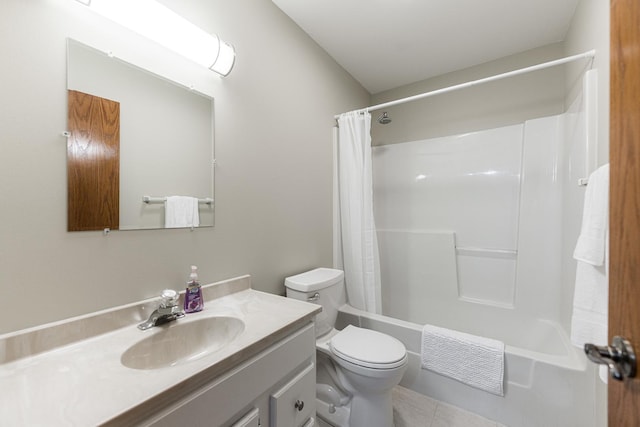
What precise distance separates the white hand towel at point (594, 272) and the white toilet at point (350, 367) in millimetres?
725

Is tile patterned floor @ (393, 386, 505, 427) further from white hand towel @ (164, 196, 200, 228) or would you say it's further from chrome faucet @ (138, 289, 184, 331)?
white hand towel @ (164, 196, 200, 228)

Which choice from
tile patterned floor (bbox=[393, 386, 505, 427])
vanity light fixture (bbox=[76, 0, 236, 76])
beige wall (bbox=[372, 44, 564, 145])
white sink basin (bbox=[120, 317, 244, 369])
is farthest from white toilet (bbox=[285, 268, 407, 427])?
beige wall (bbox=[372, 44, 564, 145])

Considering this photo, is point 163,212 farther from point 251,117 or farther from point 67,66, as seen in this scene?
point 251,117

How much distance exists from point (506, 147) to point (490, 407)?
181cm

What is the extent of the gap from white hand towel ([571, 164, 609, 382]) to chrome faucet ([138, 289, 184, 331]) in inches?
58.7

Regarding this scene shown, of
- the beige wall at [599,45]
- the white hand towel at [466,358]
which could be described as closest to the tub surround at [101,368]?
the white hand towel at [466,358]

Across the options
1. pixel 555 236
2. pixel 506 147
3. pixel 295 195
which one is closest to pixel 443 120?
pixel 506 147

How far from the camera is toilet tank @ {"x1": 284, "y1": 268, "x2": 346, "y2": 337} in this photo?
5.01 ft

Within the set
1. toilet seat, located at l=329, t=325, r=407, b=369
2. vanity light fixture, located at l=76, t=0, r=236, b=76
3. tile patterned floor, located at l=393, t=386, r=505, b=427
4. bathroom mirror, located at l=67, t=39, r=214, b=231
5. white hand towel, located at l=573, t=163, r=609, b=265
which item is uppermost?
vanity light fixture, located at l=76, t=0, r=236, b=76

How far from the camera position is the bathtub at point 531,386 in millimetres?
1307

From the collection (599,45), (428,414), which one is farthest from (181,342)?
(599,45)

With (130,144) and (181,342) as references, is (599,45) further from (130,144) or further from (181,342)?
(181,342)

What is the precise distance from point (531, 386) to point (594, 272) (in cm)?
83

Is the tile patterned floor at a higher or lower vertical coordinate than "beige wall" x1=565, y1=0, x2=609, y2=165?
lower
